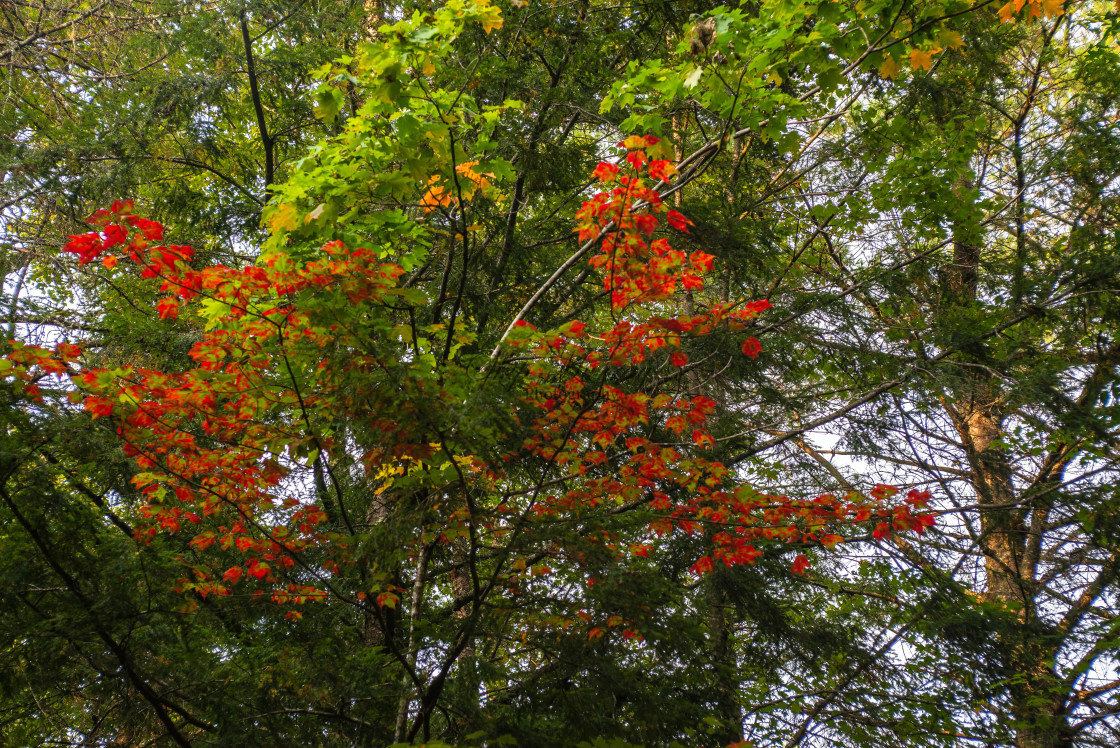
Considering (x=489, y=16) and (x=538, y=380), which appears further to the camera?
(x=538, y=380)

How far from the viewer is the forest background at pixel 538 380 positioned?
3.00 meters

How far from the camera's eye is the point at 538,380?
3.81 meters

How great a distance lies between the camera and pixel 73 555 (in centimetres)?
316

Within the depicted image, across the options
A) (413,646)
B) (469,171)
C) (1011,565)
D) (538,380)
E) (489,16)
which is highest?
(1011,565)

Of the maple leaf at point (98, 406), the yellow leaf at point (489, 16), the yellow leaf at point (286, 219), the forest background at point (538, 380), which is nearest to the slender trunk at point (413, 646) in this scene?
the forest background at point (538, 380)

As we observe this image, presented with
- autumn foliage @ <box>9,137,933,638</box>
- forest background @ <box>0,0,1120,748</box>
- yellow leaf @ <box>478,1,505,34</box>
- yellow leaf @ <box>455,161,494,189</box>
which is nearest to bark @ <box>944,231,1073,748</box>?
forest background @ <box>0,0,1120,748</box>

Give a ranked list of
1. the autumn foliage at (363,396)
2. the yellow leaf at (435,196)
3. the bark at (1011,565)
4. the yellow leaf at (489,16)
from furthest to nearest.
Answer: the bark at (1011,565)
the yellow leaf at (435,196)
the autumn foliage at (363,396)
the yellow leaf at (489,16)

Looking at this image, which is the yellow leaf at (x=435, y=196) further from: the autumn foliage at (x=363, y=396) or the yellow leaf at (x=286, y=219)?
the yellow leaf at (x=286, y=219)

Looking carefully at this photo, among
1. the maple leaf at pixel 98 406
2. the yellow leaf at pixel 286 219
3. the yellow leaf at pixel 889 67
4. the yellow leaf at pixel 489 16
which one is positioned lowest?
→ the maple leaf at pixel 98 406

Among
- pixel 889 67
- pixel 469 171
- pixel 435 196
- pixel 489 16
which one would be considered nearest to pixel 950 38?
pixel 889 67

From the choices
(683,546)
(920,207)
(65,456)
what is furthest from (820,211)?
(65,456)

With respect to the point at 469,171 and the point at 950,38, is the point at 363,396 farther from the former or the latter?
the point at 950,38

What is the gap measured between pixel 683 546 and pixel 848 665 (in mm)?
1945

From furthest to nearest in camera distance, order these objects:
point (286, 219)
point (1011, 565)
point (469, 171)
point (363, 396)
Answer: point (1011, 565) < point (469, 171) < point (286, 219) < point (363, 396)
